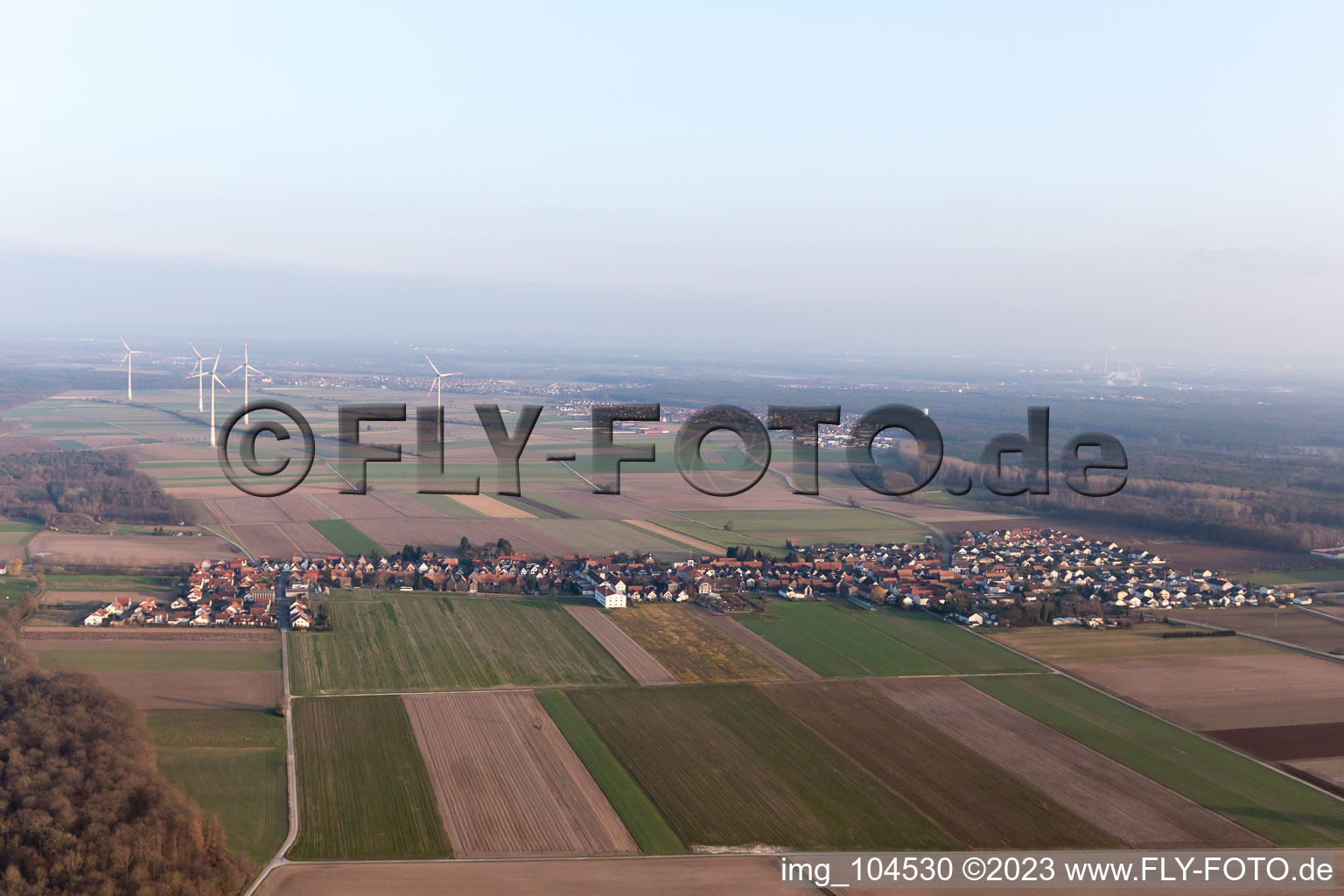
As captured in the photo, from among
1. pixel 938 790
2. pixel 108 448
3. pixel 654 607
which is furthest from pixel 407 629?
pixel 108 448

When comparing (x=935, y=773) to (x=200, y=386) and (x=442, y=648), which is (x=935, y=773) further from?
(x=200, y=386)

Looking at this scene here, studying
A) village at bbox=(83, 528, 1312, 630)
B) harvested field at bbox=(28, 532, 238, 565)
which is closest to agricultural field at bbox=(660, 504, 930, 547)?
village at bbox=(83, 528, 1312, 630)

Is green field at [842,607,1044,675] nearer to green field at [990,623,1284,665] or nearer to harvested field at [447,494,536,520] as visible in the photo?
green field at [990,623,1284,665]

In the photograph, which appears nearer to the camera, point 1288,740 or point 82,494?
point 1288,740

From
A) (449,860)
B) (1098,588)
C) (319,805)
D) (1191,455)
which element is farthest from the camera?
(1191,455)

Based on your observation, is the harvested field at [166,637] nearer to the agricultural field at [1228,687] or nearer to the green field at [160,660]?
the green field at [160,660]

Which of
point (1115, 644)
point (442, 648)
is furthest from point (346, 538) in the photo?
point (1115, 644)

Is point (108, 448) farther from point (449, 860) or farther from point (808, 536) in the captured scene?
point (449, 860)
